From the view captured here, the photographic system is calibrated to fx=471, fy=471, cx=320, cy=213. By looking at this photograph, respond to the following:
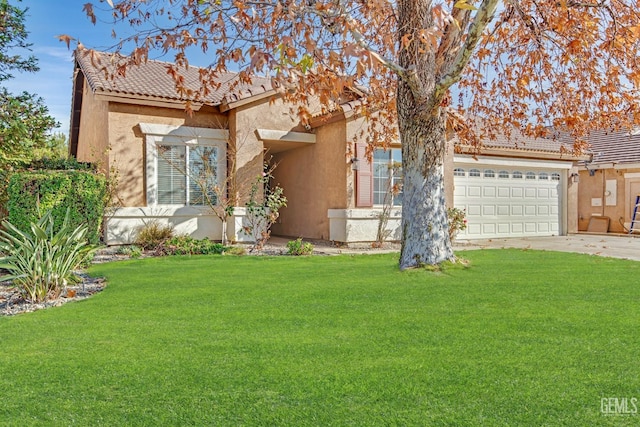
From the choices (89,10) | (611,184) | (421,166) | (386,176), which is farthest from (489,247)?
(89,10)

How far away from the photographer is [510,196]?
18.6 meters

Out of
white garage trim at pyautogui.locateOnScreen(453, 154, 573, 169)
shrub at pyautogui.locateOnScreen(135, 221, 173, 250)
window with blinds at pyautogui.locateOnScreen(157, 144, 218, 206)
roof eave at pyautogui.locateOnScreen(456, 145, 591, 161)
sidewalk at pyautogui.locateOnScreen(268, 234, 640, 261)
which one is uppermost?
roof eave at pyautogui.locateOnScreen(456, 145, 591, 161)

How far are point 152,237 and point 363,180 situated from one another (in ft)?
21.0

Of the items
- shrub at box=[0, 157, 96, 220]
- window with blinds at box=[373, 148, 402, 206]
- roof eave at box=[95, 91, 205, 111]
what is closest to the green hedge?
shrub at box=[0, 157, 96, 220]

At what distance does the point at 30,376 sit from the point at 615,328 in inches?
228

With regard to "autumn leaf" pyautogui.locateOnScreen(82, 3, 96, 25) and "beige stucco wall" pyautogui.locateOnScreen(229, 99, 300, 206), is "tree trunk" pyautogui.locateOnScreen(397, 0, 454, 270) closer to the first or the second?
"autumn leaf" pyautogui.locateOnScreen(82, 3, 96, 25)

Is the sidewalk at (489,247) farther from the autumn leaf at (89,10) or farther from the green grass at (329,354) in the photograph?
the autumn leaf at (89,10)

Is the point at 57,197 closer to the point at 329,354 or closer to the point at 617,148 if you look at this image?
the point at 329,354

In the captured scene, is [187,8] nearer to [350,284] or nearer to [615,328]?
[350,284]

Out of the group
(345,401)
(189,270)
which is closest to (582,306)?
(345,401)

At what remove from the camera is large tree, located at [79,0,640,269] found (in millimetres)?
7125

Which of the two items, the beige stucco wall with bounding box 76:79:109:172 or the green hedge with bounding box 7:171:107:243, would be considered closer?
the green hedge with bounding box 7:171:107:243

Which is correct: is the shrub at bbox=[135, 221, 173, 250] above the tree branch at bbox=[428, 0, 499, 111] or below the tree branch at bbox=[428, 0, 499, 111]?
below

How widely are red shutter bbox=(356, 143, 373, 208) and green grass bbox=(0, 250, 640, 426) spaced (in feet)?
21.4
